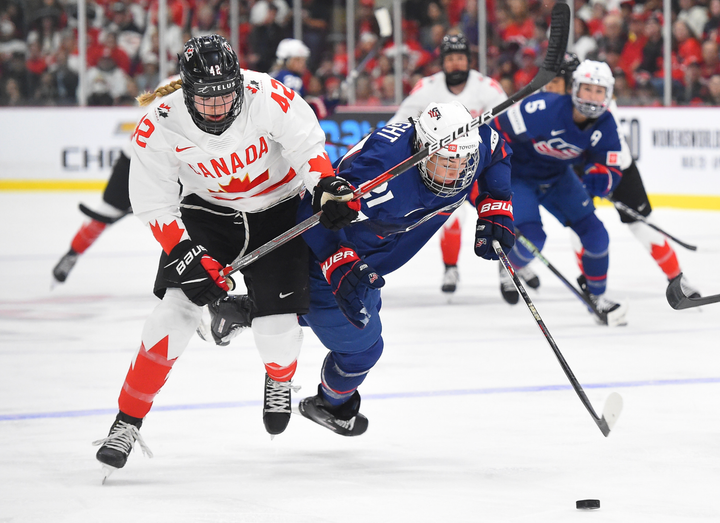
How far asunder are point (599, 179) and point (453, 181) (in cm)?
222

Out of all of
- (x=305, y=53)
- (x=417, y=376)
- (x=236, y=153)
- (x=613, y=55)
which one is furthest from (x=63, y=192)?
(x=236, y=153)

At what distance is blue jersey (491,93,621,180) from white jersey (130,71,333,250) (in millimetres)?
2156

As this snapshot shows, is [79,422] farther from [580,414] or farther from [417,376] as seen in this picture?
[580,414]

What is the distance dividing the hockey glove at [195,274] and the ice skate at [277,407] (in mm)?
346

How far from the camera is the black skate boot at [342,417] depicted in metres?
3.12

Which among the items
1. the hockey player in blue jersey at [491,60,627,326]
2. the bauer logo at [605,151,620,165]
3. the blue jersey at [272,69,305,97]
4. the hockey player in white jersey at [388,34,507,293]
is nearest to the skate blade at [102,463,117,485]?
the hockey player in blue jersey at [491,60,627,326]

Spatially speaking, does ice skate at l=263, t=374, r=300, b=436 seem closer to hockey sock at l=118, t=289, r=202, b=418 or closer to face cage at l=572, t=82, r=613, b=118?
hockey sock at l=118, t=289, r=202, b=418

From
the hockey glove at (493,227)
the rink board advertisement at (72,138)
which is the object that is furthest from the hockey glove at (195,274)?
the rink board advertisement at (72,138)

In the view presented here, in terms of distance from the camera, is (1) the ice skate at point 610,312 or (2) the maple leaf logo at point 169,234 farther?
(1) the ice skate at point 610,312

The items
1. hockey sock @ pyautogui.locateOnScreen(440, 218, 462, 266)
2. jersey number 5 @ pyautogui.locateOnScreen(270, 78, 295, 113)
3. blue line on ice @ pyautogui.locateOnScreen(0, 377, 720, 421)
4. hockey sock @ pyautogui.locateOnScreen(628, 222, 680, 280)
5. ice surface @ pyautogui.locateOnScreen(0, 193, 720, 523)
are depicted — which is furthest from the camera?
hockey sock @ pyautogui.locateOnScreen(440, 218, 462, 266)

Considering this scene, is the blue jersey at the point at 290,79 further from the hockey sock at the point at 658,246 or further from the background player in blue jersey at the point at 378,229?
the background player in blue jersey at the point at 378,229

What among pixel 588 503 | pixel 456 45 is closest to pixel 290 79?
pixel 456 45

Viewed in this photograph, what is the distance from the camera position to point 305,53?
741cm

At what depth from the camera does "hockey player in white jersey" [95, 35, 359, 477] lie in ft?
8.94
